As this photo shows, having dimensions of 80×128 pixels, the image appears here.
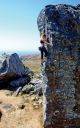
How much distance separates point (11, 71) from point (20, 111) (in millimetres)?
5619

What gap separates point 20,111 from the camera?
17.5 metres

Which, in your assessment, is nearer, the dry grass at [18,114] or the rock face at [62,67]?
the rock face at [62,67]

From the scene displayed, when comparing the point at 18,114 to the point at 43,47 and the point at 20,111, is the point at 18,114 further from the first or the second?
the point at 43,47

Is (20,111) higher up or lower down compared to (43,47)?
lower down

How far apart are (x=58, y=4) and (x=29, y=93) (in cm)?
902

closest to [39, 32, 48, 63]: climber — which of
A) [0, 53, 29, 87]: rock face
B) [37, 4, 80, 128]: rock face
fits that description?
[37, 4, 80, 128]: rock face

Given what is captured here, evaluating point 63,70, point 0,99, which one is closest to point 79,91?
point 63,70

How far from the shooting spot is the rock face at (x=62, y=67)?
13422mm

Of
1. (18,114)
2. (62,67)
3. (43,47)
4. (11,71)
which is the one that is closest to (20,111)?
(18,114)

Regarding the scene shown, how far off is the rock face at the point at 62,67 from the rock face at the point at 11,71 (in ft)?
28.7

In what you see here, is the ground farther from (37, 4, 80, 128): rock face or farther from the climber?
the climber

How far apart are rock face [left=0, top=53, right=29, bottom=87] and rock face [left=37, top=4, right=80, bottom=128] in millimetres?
8759

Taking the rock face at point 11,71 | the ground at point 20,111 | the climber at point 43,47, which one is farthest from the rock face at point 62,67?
the rock face at point 11,71

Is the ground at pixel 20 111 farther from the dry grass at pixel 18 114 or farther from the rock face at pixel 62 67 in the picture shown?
the rock face at pixel 62 67
